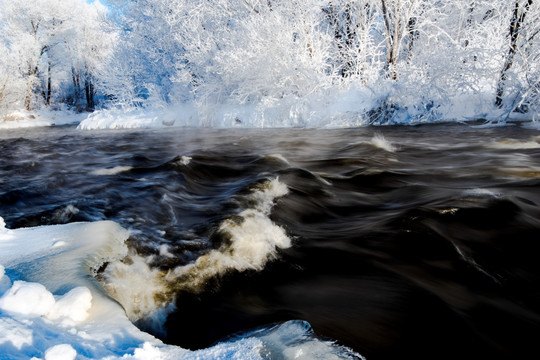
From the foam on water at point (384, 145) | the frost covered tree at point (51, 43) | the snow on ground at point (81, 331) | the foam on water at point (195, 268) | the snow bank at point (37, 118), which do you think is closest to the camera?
the snow on ground at point (81, 331)

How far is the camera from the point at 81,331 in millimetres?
1172

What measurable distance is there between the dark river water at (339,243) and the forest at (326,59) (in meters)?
6.35

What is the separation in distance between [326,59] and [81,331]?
1518 centimetres

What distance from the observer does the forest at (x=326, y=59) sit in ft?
32.9

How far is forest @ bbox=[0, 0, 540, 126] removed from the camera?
10.0 metres

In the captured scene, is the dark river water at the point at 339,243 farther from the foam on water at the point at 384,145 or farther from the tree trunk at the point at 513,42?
the tree trunk at the point at 513,42

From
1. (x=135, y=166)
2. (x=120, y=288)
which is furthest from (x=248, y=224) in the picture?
(x=135, y=166)

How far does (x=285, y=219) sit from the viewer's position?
118 inches

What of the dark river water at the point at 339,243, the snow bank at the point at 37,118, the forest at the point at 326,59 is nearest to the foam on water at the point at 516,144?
the dark river water at the point at 339,243

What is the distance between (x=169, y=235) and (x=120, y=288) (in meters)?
0.77

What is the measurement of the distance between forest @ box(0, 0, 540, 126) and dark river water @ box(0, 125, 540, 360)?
20.8 feet

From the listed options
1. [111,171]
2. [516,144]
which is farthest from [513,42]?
[111,171]

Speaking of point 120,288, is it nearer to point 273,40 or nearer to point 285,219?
point 285,219

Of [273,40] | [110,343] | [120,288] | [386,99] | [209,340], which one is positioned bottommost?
[209,340]
